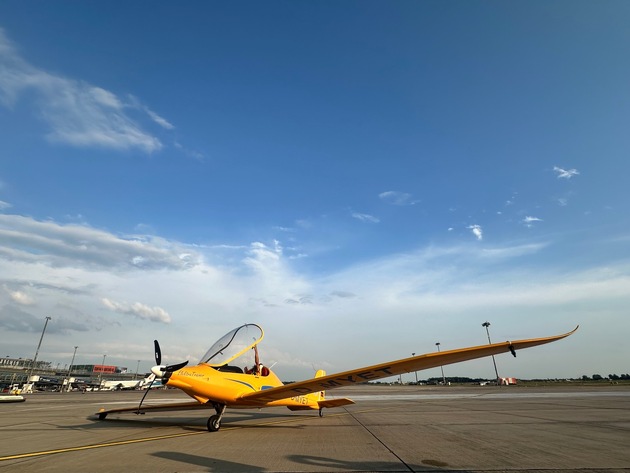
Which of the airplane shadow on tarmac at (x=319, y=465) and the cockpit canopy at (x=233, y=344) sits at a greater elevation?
the cockpit canopy at (x=233, y=344)

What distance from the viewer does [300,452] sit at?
689 centimetres

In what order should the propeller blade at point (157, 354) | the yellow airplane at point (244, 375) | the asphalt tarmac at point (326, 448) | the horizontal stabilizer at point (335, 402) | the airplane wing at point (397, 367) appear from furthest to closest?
the horizontal stabilizer at point (335, 402), the propeller blade at point (157, 354), the yellow airplane at point (244, 375), the airplane wing at point (397, 367), the asphalt tarmac at point (326, 448)

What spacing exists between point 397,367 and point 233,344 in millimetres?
5896

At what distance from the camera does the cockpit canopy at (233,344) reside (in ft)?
34.8

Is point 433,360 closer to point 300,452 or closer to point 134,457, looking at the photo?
point 300,452

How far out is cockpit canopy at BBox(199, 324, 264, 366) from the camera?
10617 mm

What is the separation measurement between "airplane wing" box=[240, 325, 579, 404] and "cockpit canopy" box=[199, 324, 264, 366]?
4.63 feet

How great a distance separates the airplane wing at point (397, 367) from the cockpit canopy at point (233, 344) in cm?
141

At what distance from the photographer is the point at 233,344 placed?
36.2 feet

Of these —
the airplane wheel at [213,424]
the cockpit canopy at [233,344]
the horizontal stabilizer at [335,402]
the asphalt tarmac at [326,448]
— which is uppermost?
the cockpit canopy at [233,344]

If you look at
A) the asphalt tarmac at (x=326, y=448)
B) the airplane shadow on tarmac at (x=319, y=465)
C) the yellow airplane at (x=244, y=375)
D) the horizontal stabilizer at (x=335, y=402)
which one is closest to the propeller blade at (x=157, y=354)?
the yellow airplane at (x=244, y=375)

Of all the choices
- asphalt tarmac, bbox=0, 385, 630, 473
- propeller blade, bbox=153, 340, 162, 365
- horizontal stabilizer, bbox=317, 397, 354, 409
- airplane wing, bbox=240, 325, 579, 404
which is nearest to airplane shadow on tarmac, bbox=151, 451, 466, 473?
asphalt tarmac, bbox=0, 385, 630, 473

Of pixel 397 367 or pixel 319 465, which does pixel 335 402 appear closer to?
pixel 397 367

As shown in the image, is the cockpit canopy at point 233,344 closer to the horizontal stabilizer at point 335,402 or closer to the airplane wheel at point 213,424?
the airplane wheel at point 213,424
